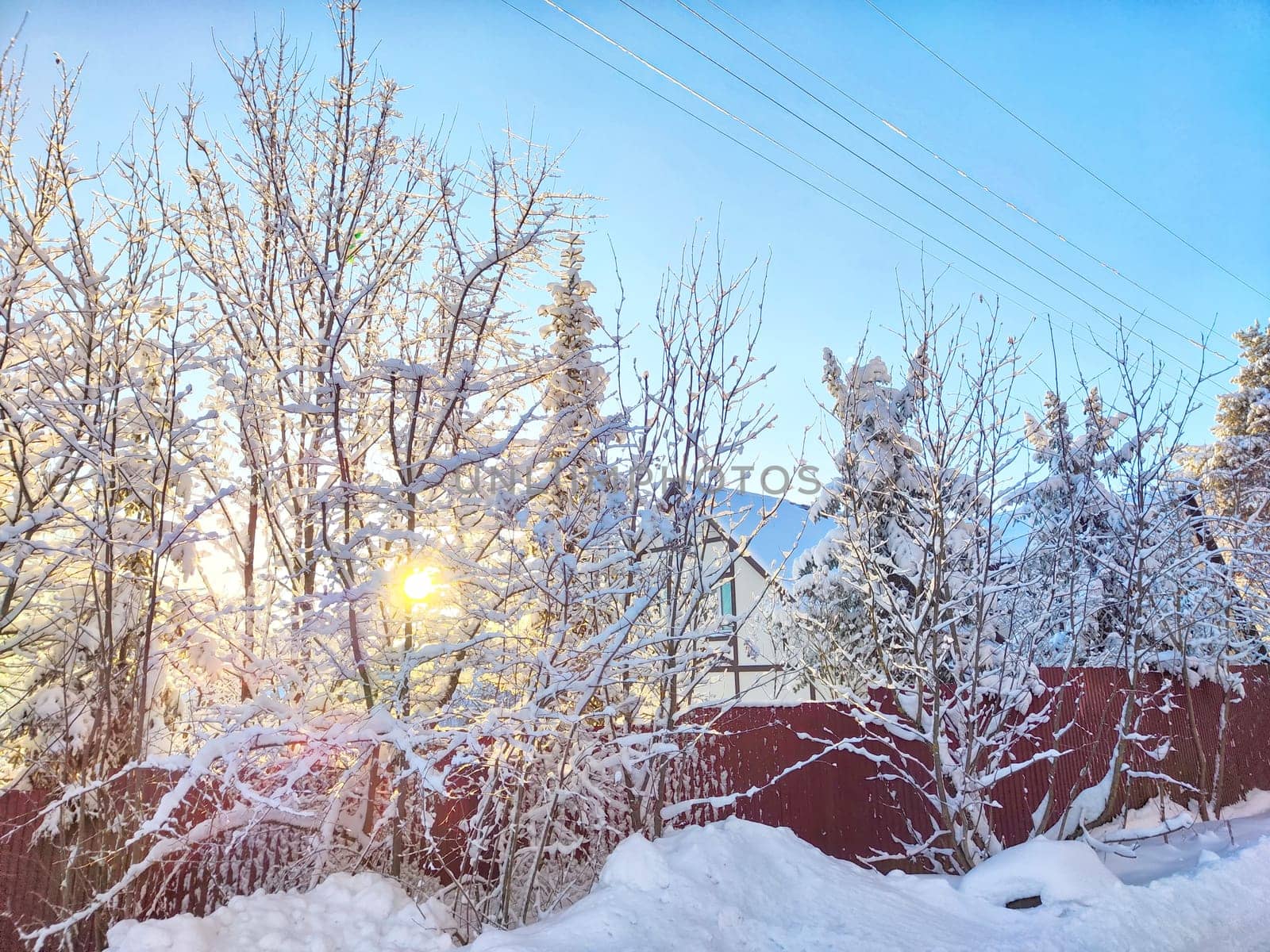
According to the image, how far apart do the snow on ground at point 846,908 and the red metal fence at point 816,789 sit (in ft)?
1.84

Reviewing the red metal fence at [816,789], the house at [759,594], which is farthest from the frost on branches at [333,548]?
the house at [759,594]

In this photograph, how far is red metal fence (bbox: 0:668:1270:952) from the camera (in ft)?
13.3

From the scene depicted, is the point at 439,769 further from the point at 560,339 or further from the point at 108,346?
the point at 560,339

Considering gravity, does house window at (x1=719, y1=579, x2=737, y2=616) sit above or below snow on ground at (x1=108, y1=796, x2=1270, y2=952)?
above

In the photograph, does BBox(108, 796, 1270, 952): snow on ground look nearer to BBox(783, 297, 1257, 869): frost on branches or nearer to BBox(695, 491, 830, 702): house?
BBox(783, 297, 1257, 869): frost on branches

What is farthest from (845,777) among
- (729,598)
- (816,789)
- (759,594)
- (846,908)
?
(729,598)

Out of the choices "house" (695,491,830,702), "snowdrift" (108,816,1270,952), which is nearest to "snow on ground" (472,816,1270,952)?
"snowdrift" (108,816,1270,952)

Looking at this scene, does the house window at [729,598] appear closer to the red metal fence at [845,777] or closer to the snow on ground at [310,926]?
the red metal fence at [845,777]

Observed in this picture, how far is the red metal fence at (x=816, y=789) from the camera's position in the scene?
4.05 m

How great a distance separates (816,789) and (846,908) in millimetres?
2531

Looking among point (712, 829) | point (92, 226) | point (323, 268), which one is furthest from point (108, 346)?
point (712, 829)

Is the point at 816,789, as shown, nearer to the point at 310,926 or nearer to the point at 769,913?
the point at 769,913

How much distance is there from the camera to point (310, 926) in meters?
3.68

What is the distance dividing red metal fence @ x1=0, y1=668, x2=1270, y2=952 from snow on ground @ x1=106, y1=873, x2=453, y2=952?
1.11ft
